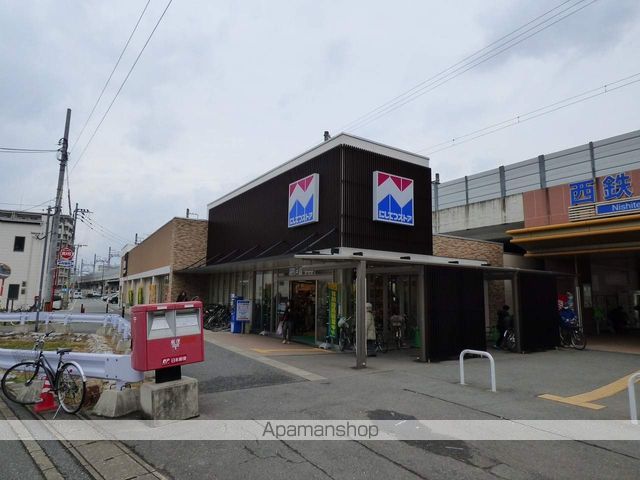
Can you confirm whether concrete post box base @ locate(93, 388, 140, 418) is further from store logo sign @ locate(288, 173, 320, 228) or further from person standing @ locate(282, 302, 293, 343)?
person standing @ locate(282, 302, 293, 343)

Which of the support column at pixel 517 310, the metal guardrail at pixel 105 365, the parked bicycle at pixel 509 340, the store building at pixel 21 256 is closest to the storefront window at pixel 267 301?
the parked bicycle at pixel 509 340

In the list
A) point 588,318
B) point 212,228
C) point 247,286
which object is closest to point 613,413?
point 247,286

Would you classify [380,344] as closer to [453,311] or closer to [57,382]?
[453,311]

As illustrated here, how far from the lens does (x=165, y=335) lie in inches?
230

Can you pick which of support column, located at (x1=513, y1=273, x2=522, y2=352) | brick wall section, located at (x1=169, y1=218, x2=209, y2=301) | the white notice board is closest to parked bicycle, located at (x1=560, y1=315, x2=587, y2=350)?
support column, located at (x1=513, y1=273, x2=522, y2=352)

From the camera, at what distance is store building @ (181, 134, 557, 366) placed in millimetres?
11312

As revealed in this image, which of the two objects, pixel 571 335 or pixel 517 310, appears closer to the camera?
pixel 517 310

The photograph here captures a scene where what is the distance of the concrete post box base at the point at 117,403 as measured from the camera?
592 cm

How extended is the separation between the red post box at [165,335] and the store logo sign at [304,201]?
7.94 meters

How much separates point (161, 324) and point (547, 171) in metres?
23.1

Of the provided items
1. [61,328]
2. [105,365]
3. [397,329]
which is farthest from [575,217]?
[61,328]

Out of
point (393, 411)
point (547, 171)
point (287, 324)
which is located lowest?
point (393, 411)

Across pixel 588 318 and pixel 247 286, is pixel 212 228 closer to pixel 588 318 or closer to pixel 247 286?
pixel 247 286

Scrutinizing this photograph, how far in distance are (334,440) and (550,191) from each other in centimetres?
1760
